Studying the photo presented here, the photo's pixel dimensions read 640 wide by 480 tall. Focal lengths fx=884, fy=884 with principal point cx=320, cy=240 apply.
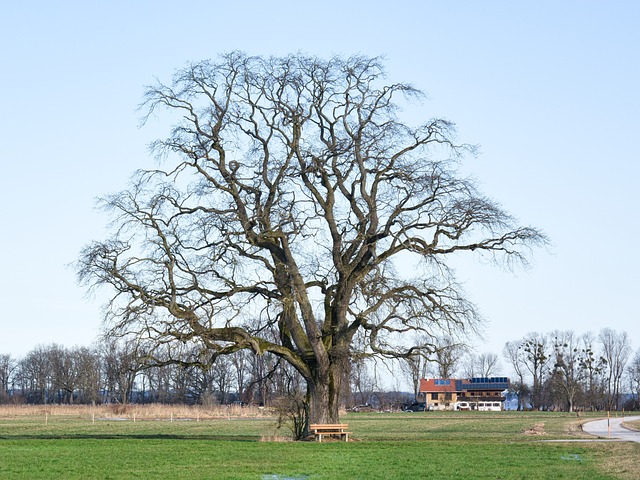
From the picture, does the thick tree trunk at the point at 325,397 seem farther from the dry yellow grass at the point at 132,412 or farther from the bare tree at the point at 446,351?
the dry yellow grass at the point at 132,412

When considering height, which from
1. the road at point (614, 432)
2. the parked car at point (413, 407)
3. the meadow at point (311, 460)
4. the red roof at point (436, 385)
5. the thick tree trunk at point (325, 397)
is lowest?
the parked car at point (413, 407)

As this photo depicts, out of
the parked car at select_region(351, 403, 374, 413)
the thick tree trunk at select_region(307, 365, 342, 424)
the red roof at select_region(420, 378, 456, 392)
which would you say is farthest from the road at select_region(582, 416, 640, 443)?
the red roof at select_region(420, 378, 456, 392)

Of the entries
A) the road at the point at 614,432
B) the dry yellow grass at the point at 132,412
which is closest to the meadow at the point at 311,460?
the road at the point at 614,432

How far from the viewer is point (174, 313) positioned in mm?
32531

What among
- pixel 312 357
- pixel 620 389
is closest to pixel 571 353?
pixel 620 389

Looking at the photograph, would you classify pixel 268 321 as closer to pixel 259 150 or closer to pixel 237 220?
pixel 237 220

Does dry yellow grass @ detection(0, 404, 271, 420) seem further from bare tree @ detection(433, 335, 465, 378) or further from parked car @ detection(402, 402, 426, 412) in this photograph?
parked car @ detection(402, 402, 426, 412)

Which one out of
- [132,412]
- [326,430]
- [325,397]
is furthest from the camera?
[132,412]

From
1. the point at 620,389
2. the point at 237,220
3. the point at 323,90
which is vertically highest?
the point at 323,90

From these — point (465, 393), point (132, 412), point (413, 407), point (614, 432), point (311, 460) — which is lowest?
point (413, 407)

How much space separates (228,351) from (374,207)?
25.9ft

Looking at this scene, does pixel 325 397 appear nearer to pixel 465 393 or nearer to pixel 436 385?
pixel 436 385

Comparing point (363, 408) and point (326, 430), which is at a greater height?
point (326, 430)

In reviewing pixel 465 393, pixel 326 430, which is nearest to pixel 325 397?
pixel 326 430
